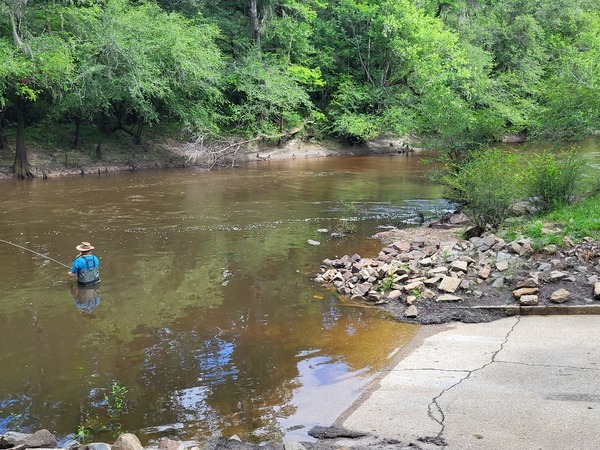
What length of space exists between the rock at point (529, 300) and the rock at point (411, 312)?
1563 mm

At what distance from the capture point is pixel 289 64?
38.3 m

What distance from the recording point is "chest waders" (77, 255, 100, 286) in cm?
1113

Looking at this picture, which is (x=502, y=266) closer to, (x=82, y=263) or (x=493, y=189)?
(x=493, y=189)

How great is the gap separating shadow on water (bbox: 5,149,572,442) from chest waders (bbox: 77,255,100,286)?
241 mm

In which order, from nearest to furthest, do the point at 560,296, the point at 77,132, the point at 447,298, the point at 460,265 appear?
1. the point at 560,296
2. the point at 447,298
3. the point at 460,265
4. the point at 77,132

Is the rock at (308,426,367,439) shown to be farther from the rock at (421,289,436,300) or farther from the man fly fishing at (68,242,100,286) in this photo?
the man fly fishing at (68,242,100,286)

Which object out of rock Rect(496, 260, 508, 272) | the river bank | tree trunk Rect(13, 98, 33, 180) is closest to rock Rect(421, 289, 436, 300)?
rock Rect(496, 260, 508, 272)

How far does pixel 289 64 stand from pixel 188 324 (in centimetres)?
3147

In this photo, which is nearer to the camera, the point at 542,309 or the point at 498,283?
the point at 542,309

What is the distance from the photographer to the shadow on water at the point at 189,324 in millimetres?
6492

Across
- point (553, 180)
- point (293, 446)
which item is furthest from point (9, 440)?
point (553, 180)

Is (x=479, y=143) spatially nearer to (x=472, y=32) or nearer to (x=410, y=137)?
(x=410, y=137)

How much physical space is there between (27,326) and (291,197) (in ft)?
44.1

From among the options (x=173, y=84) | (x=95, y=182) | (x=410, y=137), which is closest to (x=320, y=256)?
(x=95, y=182)
